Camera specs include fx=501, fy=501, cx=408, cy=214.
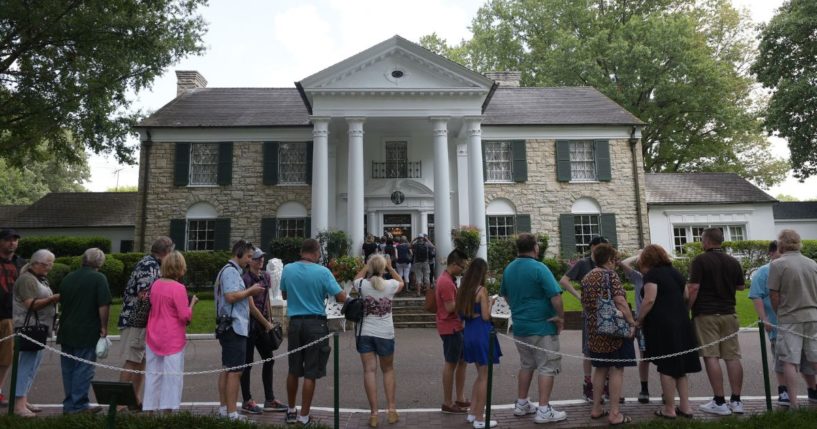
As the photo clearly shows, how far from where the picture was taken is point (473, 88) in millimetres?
16766

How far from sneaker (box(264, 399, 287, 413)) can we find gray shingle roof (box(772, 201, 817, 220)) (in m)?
27.4

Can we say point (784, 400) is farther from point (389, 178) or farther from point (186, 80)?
point (186, 80)

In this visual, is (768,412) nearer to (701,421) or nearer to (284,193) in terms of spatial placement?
(701,421)

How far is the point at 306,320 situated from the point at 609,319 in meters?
3.01

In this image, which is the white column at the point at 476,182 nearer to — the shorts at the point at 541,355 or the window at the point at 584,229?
the window at the point at 584,229

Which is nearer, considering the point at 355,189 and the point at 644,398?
the point at 644,398

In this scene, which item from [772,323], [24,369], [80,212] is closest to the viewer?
[24,369]

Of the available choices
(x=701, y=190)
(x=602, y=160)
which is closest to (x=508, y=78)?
(x=602, y=160)

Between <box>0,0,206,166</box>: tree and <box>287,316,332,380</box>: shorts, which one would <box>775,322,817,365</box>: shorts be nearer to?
<box>287,316,332,380</box>: shorts

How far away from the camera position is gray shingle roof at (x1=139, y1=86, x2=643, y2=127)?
19.8m

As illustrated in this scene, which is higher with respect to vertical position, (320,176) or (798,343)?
(320,176)

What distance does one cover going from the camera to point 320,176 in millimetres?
16578

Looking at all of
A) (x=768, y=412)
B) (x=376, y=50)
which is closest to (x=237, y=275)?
(x=768, y=412)

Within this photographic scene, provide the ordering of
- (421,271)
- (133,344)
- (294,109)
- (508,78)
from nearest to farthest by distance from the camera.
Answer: (133,344), (421,271), (294,109), (508,78)
